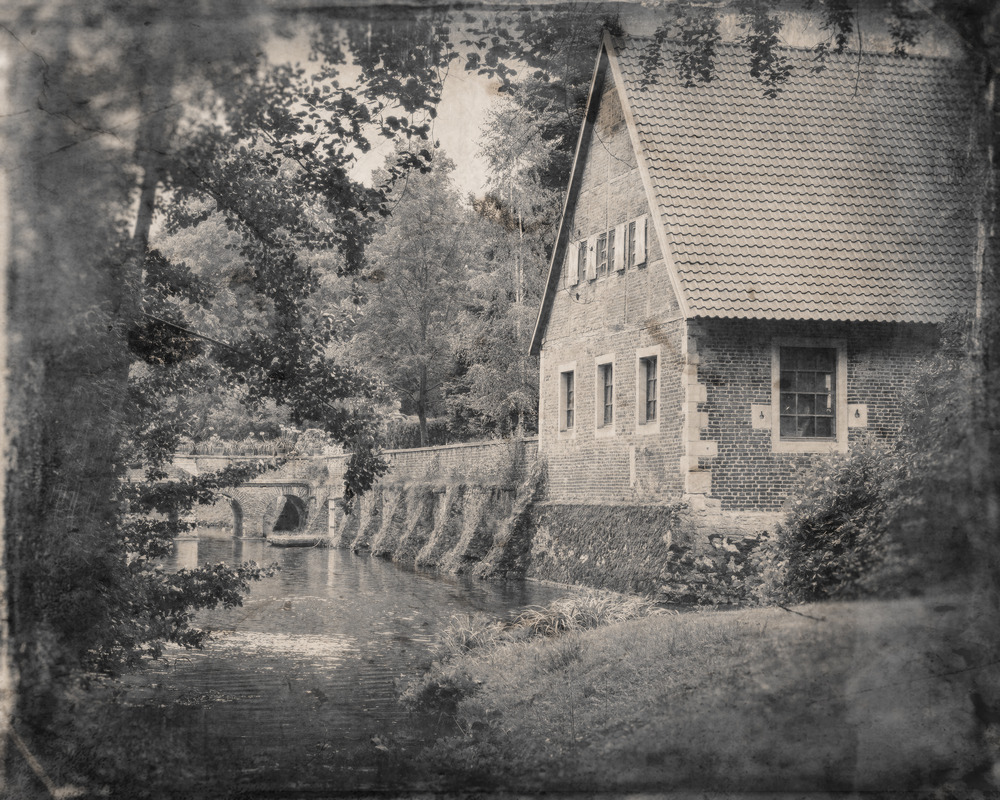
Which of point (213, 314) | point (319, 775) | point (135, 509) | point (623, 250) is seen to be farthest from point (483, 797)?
point (623, 250)

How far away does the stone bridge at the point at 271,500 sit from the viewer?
7465 mm

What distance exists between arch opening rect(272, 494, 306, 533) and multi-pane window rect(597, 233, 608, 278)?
5391 millimetres

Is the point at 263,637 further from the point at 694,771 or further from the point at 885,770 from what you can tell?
the point at 885,770

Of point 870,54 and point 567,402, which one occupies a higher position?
point 870,54

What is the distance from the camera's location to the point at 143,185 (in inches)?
222

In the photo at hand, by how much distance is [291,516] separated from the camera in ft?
55.6

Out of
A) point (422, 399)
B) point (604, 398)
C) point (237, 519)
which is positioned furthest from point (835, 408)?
point (237, 519)

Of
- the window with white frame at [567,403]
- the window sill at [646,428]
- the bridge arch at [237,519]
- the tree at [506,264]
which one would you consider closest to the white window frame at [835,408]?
the tree at [506,264]

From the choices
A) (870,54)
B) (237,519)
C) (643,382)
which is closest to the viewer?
(870,54)

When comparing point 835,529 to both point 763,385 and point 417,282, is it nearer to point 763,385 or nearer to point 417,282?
point 763,385

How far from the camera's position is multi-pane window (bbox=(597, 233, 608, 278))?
10383 millimetres

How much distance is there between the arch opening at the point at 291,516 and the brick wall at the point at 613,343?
12.9 feet

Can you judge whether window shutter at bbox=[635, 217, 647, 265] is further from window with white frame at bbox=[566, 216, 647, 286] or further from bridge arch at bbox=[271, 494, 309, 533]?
bridge arch at bbox=[271, 494, 309, 533]

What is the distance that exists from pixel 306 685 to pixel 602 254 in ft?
18.3
